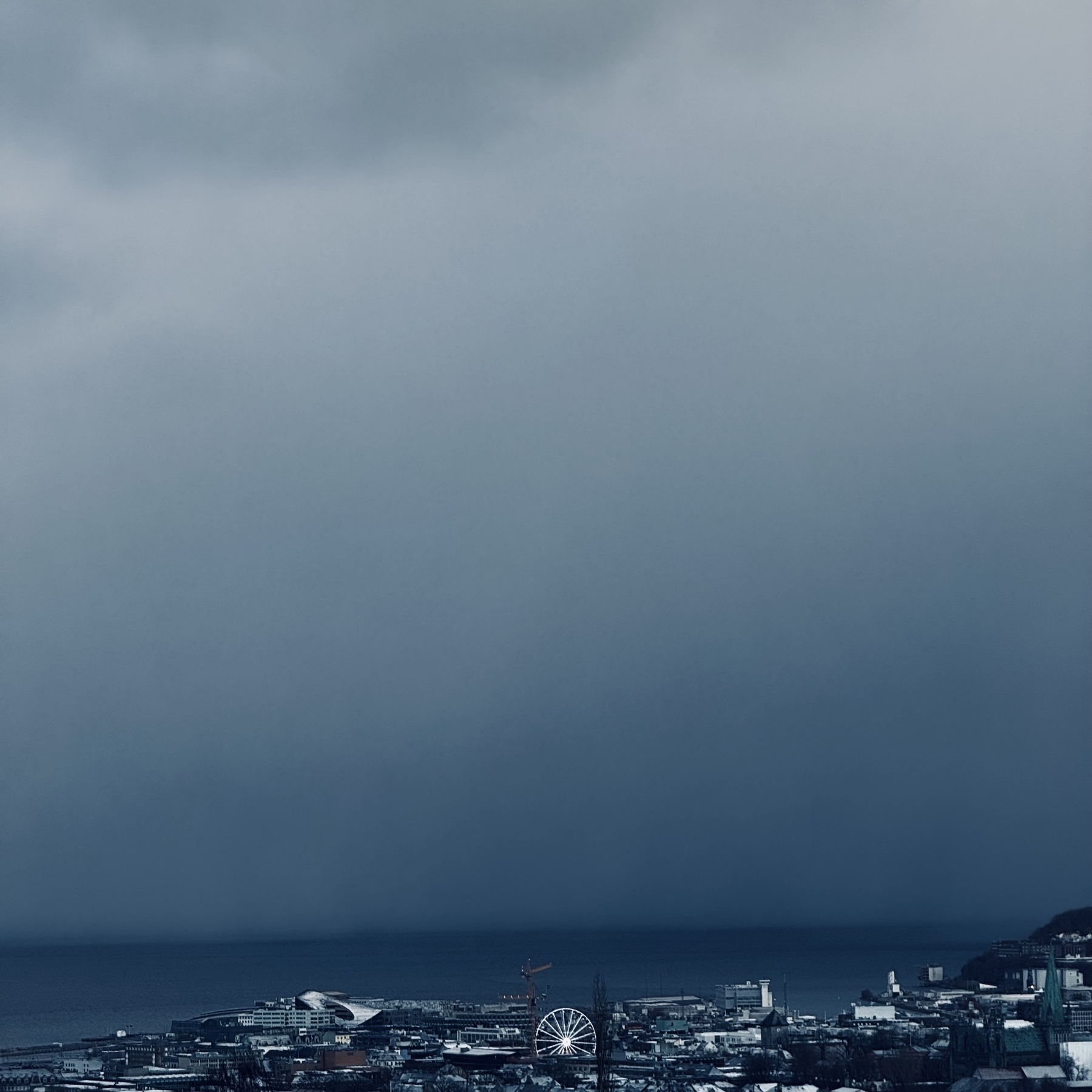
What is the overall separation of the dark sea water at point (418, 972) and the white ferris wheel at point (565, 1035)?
586 inches

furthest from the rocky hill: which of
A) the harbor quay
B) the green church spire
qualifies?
the green church spire

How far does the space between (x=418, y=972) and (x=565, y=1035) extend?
185 feet

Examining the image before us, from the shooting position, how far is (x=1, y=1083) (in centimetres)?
2623

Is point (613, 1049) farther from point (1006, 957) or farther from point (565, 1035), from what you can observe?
point (1006, 957)

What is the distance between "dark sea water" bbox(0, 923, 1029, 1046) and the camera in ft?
188

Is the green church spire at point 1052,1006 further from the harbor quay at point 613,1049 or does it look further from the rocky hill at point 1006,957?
the rocky hill at point 1006,957

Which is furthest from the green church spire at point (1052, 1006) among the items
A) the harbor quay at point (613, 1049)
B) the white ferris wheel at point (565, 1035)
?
the white ferris wheel at point (565, 1035)

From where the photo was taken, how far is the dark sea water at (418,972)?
57.4 metres

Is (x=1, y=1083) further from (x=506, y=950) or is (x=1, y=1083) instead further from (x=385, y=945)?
(x=385, y=945)

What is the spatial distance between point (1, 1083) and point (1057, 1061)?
15.7 meters

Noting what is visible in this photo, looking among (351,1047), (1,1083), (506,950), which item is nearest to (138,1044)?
(351,1047)

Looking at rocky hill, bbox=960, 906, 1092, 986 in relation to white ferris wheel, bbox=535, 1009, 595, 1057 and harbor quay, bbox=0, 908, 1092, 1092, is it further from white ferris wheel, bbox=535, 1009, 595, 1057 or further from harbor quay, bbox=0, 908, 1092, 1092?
white ferris wheel, bbox=535, 1009, 595, 1057

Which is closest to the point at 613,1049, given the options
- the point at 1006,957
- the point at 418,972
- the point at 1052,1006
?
the point at 1052,1006

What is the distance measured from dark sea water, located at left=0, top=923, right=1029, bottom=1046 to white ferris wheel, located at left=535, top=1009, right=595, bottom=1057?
586 inches
